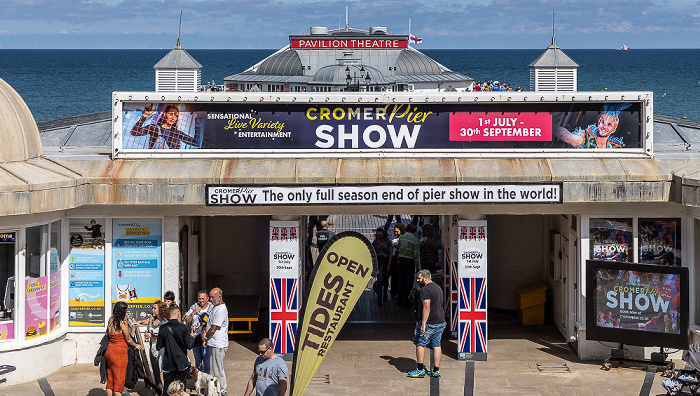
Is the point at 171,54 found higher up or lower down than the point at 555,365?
higher up

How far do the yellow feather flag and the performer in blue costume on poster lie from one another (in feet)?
21.2

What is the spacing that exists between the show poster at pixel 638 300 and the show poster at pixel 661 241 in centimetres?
51

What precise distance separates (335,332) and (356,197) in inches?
193

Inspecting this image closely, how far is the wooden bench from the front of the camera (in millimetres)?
15523

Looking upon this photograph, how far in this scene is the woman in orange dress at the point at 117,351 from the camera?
12.0 meters

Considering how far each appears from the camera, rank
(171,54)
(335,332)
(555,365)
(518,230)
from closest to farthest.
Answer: (335,332)
(555,365)
(518,230)
(171,54)

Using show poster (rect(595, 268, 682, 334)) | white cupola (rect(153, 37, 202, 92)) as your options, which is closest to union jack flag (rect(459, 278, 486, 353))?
show poster (rect(595, 268, 682, 334))

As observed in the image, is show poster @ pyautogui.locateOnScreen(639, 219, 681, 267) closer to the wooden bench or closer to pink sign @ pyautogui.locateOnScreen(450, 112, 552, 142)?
pink sign @ pyautogui.locateOnScreen(450, 112, 552, 142)

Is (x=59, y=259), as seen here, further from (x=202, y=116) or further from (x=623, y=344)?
(x=623, y=344)

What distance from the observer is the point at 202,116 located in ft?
46.4

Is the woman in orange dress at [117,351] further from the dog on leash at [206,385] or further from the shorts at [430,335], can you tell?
the shorts at [430,335]

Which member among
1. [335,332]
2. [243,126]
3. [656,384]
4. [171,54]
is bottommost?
[656,384]

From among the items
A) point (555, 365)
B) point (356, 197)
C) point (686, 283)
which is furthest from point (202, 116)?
point (686, 283)

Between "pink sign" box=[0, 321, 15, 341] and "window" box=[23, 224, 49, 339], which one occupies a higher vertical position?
"window" box=[23, 224, 49, 339]
